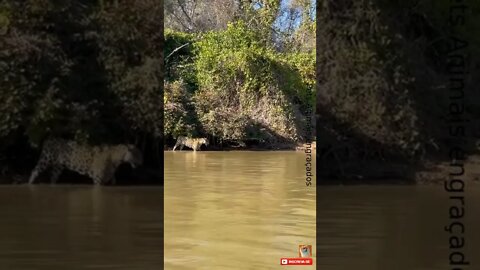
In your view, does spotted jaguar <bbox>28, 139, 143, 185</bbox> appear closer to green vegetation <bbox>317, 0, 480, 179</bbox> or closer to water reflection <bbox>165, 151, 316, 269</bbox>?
water reflection <bbox>165, 151, 316, 269</bbox>

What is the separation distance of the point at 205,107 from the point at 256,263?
11.5 meters

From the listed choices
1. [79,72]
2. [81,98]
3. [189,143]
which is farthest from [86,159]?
[189,143]

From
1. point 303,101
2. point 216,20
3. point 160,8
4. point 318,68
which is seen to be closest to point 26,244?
point 160,8

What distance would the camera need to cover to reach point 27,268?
14.8 feet

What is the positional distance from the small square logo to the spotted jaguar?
456 cm

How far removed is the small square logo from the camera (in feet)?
16.3

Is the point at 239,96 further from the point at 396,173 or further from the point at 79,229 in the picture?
the point at 79,229

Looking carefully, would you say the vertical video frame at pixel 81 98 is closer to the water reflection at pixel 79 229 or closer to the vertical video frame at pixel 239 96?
the water reflection at pixel 79 229

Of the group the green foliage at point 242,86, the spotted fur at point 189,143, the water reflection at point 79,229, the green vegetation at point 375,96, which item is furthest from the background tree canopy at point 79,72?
the green foliage at point 242,86

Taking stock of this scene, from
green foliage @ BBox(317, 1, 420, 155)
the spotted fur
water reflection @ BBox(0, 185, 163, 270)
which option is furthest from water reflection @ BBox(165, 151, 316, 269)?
the spotted fur

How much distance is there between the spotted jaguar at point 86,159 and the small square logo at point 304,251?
4560 mm

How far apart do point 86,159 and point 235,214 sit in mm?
3248

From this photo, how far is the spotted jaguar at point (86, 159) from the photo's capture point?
909 cm

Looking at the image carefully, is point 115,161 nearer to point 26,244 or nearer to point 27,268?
point 26,244
